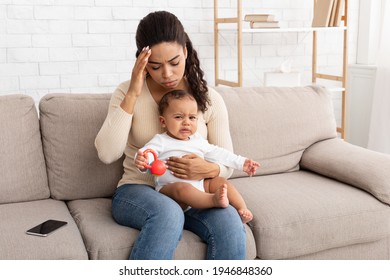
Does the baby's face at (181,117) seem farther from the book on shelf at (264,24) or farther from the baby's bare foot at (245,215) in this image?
the book on shelf at (264,24)

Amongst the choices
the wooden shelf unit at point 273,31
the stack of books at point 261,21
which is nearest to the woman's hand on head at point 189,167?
the wooden shelf unit at point 273,31

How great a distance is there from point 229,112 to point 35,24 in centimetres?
147

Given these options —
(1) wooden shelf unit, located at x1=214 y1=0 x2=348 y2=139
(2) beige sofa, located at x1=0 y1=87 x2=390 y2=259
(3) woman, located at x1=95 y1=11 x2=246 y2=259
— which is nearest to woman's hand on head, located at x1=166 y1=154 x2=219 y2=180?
(3) woman, located at x1=95 y1=11 x2=246 y2=259

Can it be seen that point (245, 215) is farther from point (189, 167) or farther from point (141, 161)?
point (141, 161)

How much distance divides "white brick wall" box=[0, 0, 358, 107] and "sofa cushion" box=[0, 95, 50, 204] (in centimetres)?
111

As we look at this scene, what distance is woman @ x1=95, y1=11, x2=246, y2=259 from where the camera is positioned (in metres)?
1.81

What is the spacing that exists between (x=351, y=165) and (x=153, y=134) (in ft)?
2.83

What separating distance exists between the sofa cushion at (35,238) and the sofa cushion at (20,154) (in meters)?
0.12

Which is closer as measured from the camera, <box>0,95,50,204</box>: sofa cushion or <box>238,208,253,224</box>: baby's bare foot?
<box>238,208,253,224</box>: baby's bare foot

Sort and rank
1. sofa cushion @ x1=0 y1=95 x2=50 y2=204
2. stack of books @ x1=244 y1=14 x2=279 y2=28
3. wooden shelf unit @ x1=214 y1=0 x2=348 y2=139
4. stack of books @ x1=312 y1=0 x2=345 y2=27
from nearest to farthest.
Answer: sofa cushion @ x1=0 y1=95 x2=50 y2=204, wooden shelf unit @ x1=214 y1=0 x2=348 y2=139, stack of books @ x1=244 y1=14 x2=279 y2=28, stack of books @ x1=312 y1=0 x2=345 y2=27

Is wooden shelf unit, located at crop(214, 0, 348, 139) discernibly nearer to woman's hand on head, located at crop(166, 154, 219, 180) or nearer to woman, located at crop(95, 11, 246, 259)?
woman, located at crop(95, 11, 246, 259)

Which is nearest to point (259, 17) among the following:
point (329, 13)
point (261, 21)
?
point (261, 21)

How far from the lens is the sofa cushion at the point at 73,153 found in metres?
2.25
